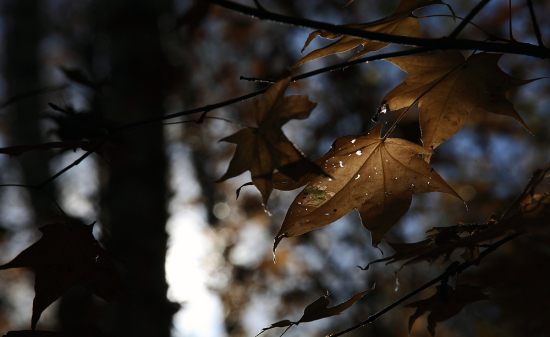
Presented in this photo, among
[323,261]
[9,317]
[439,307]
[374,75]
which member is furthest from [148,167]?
[9,317]

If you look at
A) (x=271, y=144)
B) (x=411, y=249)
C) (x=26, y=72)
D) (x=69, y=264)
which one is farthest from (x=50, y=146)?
(x=26, y=72)

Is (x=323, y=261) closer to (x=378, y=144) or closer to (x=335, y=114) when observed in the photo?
(x=335, y=114)

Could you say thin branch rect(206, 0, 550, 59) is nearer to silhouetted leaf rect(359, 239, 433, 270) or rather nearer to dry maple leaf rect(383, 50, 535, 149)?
dry maple leaf rect(383, 50, 535, 149)

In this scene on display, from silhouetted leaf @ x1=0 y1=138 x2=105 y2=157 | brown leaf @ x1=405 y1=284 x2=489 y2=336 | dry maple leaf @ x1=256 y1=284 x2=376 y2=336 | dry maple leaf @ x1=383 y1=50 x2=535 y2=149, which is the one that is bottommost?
brown leaf @ x1=405 y1=284 x2=489 y2=336

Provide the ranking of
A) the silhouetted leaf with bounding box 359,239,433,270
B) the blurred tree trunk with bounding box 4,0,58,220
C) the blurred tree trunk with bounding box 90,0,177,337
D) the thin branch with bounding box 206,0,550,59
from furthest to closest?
the blurred tree trunk with bounding box 4,0,58,220
the blurred tree trunk with bounding box 90,0,177,337
the silhouetted leaf with bounding box 359,239,433,270
the thin branch with bounding box 206,0,550,59

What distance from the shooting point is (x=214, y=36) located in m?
5.75

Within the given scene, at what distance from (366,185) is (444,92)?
283 mm

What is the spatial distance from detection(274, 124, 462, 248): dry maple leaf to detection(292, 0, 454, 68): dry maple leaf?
0.17 meters

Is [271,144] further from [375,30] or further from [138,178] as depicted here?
[138,178]

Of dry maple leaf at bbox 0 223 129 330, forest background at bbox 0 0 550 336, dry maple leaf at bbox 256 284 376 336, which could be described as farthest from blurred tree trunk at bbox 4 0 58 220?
dry maple leaf at bbox 256 284 376 336

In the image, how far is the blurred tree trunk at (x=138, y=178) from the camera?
1989 mm

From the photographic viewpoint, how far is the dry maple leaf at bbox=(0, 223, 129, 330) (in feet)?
2.27

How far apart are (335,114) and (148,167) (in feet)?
8.41

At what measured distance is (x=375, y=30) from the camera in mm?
703
